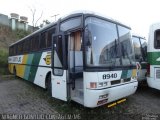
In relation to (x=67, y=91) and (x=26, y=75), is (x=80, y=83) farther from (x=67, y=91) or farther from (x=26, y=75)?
(x=26, y=75)

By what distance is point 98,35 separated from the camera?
5.31 meters

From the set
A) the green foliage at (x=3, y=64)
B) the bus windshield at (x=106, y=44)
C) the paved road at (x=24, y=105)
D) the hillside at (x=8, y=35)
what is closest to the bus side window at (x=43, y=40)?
the paved road at (x=24, y=105)

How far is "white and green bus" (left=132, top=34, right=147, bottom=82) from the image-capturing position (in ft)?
28.2

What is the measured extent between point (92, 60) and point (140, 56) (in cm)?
468

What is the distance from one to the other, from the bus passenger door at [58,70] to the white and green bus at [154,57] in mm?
3820

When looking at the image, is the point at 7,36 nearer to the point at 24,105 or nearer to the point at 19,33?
the point at 19,33

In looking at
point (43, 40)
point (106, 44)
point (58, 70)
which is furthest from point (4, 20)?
point (106, 44)

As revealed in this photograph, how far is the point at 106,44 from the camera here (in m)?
5.45

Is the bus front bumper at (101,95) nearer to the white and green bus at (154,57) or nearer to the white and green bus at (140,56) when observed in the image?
the white and green bus at (154,57)

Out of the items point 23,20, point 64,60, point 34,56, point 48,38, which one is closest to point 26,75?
point 34,56

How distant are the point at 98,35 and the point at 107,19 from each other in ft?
2.73

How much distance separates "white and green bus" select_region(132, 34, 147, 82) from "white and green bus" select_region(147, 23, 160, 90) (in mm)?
812

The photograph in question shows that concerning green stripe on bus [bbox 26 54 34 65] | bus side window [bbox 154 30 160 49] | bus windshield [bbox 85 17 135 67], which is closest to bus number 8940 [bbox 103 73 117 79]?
bus windshield [bbox 85 17 135 67]

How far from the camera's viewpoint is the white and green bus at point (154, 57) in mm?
7414
